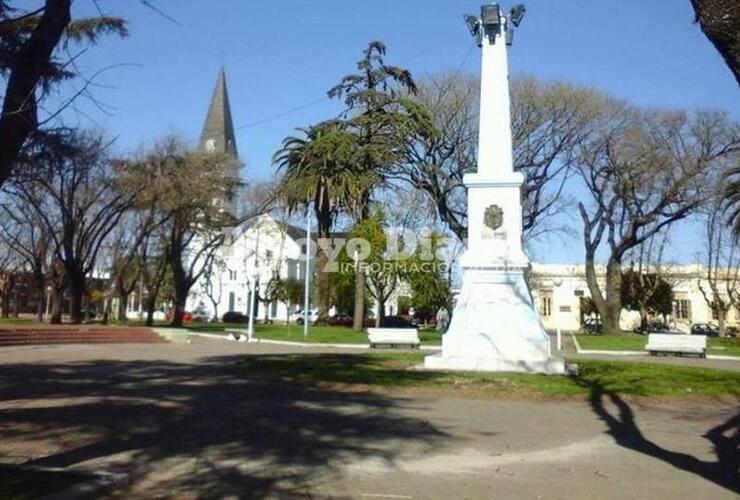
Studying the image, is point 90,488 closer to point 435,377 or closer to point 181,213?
point 435,377

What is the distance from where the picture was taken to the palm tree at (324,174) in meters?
39.2

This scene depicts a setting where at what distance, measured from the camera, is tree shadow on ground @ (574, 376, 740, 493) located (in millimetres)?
7262

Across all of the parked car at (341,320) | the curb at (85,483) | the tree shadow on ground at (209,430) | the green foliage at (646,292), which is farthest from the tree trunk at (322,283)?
the curb at (85,483)

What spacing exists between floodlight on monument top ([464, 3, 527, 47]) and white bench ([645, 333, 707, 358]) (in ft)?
46.8

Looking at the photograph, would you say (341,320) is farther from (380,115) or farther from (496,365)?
(496,365)

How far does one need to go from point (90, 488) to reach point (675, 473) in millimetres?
5502

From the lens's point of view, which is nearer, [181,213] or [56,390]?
[56,390]

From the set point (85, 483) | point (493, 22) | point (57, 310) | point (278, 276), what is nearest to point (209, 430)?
point (85, 483)

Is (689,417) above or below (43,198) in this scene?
below

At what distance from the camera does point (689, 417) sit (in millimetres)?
11422

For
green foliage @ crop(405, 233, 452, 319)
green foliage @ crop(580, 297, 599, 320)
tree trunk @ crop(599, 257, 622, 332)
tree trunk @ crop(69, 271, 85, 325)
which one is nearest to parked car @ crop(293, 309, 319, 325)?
green foliage @ crop(405, 233, 452, 319)

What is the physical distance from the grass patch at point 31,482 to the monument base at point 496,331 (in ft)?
40.4

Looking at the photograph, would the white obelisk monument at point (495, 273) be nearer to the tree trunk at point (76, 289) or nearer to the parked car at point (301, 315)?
the tree trunk at point (76, 289)

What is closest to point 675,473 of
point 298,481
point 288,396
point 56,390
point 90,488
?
point 298,481
